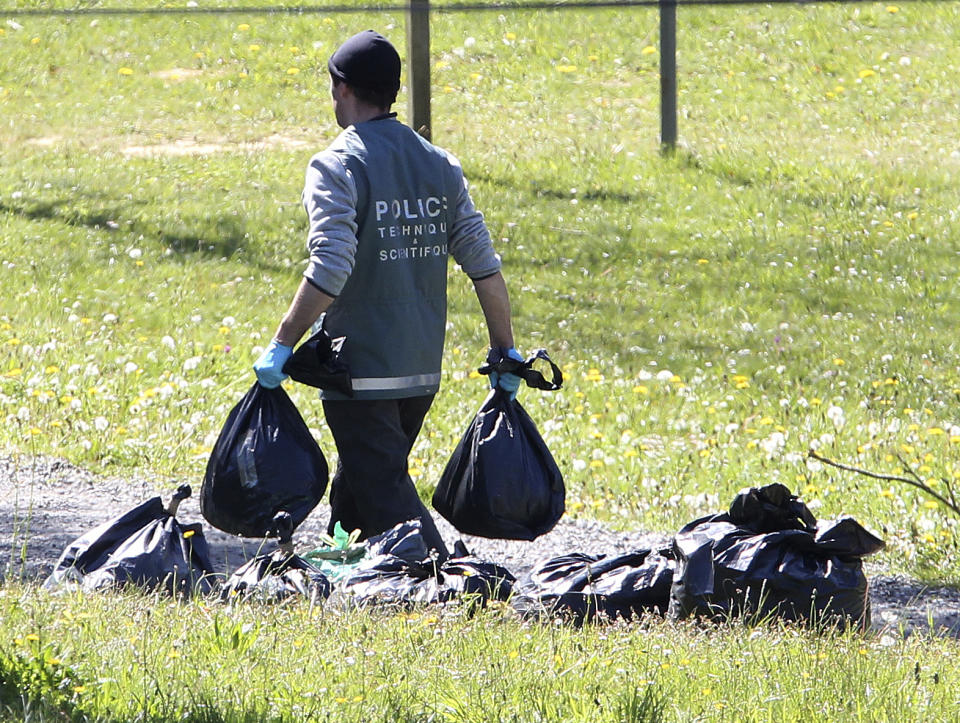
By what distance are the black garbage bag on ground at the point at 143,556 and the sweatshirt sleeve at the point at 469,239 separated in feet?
3.98

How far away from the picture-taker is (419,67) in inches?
A: 363

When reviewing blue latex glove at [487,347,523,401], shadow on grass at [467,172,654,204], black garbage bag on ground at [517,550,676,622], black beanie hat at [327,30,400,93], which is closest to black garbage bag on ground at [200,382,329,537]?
blue latex glove at [487,347,523,401]

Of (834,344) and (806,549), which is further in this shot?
(834,344)

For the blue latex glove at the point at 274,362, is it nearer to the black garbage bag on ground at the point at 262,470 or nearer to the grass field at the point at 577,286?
the black garbage bag on ground at the point at 262,470

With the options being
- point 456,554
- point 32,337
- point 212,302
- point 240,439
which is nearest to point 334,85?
point 240,439

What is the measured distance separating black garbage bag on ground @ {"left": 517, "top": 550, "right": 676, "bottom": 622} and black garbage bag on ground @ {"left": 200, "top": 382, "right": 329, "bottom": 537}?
2.74 feet

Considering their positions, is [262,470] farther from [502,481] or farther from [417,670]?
[417,670]

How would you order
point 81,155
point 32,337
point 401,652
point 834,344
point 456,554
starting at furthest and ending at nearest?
point 81,155 → point 834,344 → point 32,337 → point 456,554 → point 401,652

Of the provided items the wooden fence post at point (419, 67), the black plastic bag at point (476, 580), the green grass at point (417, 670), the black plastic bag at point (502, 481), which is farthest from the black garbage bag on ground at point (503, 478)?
the wooden fence post at point (419, 67)

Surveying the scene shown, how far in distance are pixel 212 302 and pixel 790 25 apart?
383 inches

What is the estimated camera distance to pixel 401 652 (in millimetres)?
3436

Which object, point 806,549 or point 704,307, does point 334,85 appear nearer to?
point 806,549

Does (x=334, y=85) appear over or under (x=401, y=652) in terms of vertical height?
over

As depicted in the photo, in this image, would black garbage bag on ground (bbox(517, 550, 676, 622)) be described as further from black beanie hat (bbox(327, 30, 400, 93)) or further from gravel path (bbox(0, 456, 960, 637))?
black beanie hat (bbox(327, 30, 400, 93))
